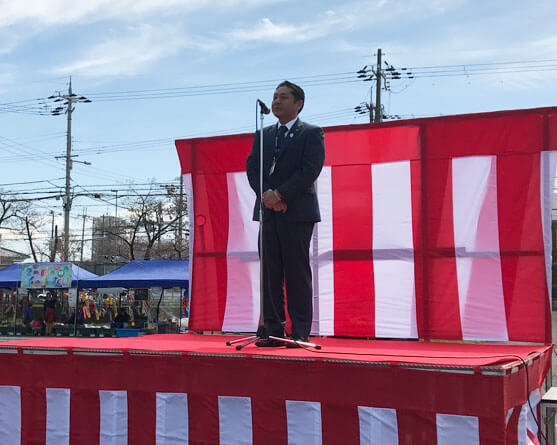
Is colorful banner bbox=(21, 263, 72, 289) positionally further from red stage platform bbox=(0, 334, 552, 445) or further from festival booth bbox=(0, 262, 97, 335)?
red stage platform bbox=(0, 334, 552, 445)

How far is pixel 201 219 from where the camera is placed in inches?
200

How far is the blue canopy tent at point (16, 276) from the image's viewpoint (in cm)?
1859

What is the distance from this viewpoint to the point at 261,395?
2.87 m

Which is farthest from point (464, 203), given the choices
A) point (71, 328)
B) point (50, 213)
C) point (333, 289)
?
point (50, 213)

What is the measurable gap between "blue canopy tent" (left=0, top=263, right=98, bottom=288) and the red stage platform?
52.2ft

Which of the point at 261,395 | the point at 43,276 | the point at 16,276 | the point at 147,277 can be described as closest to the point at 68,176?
the point at 16,276

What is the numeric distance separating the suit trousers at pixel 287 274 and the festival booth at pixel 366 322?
1.34ft

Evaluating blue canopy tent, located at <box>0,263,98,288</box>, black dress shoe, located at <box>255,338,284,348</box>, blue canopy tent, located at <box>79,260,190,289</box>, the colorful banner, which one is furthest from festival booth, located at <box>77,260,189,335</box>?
black dress shoe, located at <box>255,338,284,348</box>

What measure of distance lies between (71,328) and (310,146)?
1928 centimetres

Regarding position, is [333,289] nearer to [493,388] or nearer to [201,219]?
[201,219]

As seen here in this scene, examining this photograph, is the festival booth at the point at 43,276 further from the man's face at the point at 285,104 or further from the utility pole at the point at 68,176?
the man's face at the point at 285,104

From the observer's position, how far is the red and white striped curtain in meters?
4.13

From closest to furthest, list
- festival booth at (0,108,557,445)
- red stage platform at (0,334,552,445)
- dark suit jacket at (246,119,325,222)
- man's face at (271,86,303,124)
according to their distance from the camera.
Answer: red stage platform at (0,334,552,445), festival booth at (0,108,557,445), dark suit jacket at (246,119,325,222), man's face at (271,86,303,124)

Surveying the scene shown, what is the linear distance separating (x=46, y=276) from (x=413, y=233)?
1611 cm
